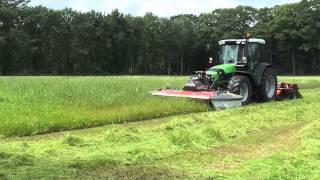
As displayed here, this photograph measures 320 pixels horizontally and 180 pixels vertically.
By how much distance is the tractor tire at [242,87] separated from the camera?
19.4 m

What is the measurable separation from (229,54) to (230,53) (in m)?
0.06

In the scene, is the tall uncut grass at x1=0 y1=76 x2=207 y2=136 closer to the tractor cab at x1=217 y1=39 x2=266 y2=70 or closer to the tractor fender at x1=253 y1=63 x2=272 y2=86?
the tractor cab at x1=217 y1=39 x2=266 y2=70

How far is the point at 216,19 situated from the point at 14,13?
42.9 metres

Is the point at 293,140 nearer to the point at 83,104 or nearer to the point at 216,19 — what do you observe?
the point at 83,104

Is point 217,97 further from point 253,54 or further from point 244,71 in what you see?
point 253,54

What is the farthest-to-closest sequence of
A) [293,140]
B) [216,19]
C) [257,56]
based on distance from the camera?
[216,19], [257,56], [293,140]

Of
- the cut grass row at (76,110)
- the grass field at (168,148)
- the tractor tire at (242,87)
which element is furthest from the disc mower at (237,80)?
the grass field at (168,148)

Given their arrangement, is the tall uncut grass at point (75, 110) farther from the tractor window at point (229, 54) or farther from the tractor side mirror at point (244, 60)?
the tractor window at point (229, 54)

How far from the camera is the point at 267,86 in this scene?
856 inches

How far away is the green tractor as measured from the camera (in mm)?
19641

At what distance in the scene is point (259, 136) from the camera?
37.8 ft

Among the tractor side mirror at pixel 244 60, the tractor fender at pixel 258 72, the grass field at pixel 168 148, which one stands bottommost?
the grass field at pixel 168 148

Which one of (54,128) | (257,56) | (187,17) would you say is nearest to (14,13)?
(187,17)

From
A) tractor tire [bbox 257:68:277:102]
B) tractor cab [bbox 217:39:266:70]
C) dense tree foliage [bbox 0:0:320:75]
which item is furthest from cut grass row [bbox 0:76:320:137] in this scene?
dense tree foliage [bbox 0:0:320:75]
